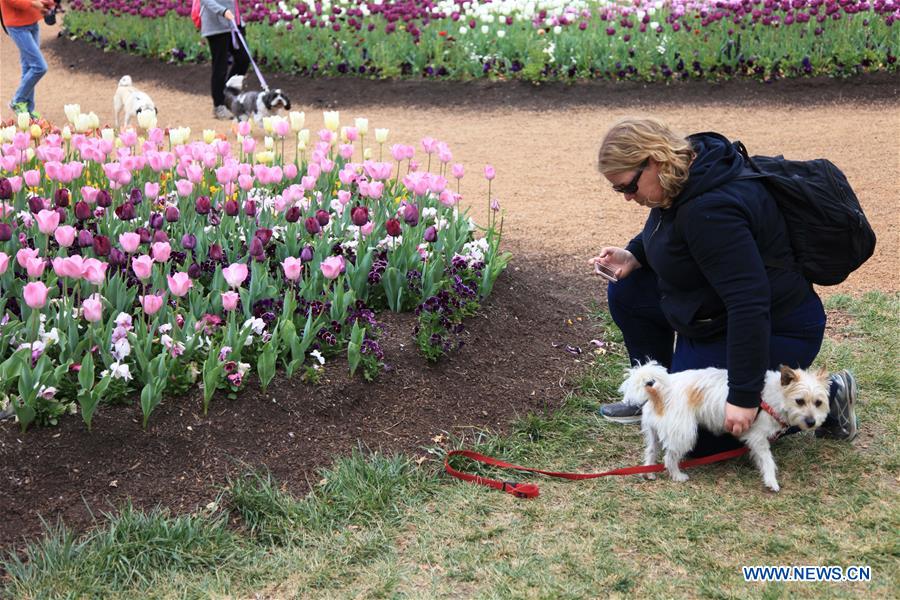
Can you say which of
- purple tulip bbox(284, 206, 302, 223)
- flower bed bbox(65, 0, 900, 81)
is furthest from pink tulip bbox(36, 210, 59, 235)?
flower bed bbox(65, 0, 900, 81)

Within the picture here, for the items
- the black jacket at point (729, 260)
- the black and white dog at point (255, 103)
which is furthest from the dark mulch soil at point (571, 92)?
the black jacket at point (729, 260)

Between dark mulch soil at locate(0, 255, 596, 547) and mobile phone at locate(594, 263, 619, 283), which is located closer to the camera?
dark mulch soil at locate(0, 255, 596, 547)

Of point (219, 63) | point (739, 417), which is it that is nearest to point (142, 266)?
point (739, 417)

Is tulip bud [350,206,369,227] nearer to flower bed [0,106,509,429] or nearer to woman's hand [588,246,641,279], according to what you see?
flower bed [0,106,509,429]

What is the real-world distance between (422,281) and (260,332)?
928 millimetres

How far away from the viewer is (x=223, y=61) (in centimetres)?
1052

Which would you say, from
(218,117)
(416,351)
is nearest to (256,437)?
(416,351)

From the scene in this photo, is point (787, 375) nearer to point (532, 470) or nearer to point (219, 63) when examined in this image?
point (532, 470)

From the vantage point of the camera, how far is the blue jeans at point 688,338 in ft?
11.8

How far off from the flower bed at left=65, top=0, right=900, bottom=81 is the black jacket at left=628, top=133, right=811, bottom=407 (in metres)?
7.84

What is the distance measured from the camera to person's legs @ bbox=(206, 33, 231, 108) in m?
10.3

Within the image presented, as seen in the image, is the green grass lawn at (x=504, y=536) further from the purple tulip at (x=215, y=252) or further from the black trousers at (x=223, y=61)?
the black trousers at (x=223, y=61)

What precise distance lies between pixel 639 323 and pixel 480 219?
2.95 metres

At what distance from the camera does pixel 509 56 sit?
37.9 feet
